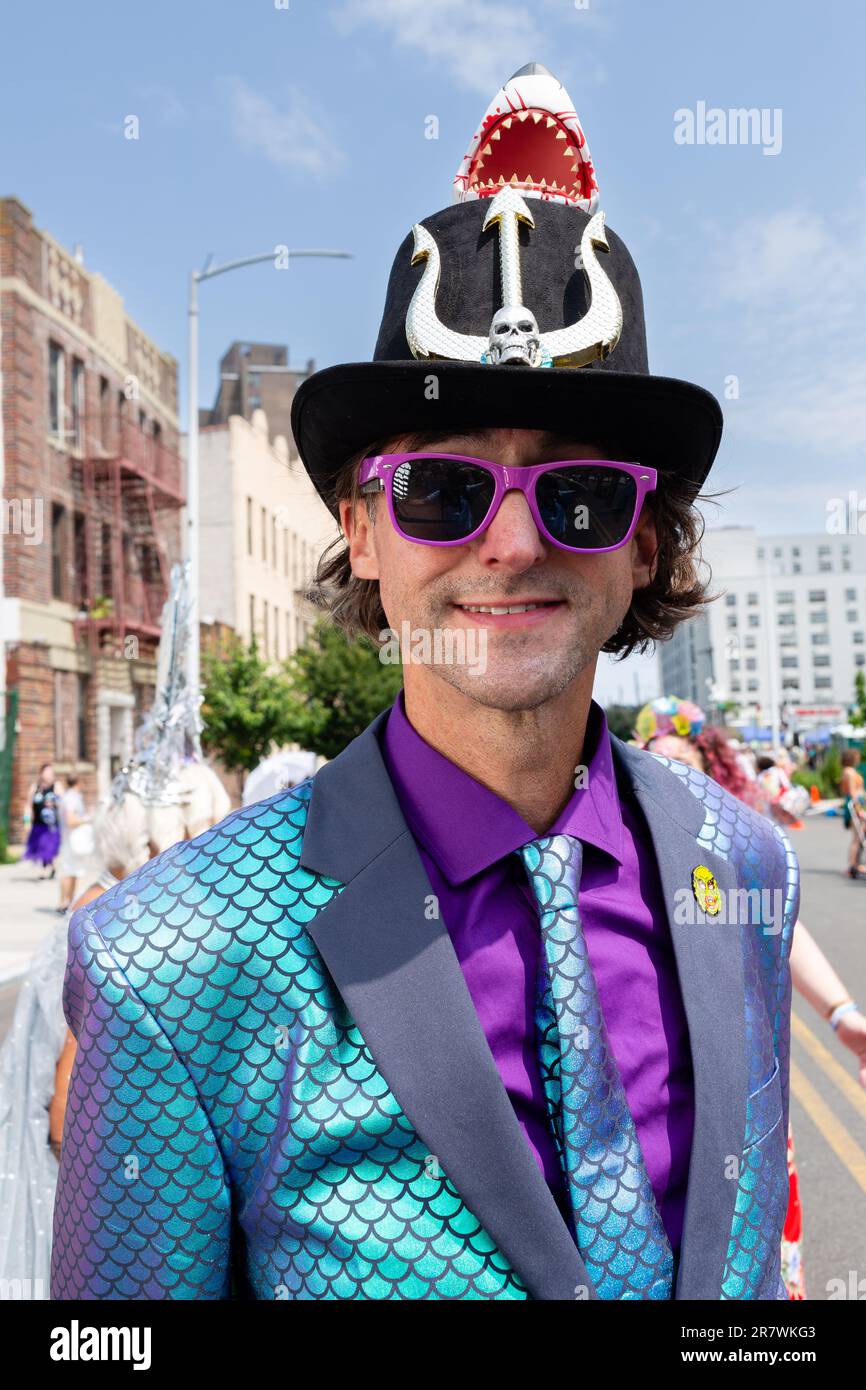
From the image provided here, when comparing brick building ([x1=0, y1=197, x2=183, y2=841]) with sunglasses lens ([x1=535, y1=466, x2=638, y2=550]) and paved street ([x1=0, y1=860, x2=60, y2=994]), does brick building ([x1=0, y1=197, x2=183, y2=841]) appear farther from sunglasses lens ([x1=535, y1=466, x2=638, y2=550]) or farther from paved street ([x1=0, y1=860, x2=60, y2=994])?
sunglasses lens ([x1=535, y1=466, x2=638, y2=550])

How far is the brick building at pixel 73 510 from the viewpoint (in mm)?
23484

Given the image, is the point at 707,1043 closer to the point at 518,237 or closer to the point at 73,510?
the point at 518,237

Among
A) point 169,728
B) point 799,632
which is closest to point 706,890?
point 169,728

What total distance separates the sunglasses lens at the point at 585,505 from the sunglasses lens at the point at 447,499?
77mm

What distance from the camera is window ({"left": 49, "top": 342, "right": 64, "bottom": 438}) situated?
1008 inches

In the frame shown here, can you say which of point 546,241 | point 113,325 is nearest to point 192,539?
point 113,325

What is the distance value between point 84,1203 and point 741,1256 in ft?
2.66

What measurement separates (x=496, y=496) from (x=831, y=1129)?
5.34 m

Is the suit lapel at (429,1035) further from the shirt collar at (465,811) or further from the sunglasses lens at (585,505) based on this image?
the sunglasses lens at (585,505)

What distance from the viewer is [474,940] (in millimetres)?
1469

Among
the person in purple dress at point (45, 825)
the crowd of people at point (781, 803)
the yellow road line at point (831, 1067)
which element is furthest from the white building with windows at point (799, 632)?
the crowd of people at point (781, 803)
